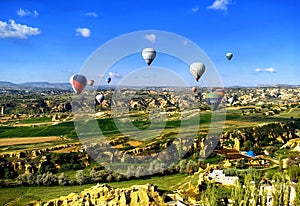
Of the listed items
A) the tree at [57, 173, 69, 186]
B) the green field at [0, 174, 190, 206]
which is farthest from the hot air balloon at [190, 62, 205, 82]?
the tree at [57, 173, 69, 186]

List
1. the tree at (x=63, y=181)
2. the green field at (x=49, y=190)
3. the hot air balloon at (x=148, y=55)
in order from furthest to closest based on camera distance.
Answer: the hot air balloon at (x=148, y=55) < the tree at (x=63, y=181) < the green field at (x=49, y=190)

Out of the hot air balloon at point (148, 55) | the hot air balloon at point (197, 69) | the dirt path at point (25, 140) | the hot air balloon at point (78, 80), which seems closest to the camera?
the hot air balloon at point (148, 55)

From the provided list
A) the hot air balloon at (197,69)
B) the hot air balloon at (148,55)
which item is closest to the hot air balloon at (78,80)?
the hot air balloon at (148,55)

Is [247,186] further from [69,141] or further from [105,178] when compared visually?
[69,141]

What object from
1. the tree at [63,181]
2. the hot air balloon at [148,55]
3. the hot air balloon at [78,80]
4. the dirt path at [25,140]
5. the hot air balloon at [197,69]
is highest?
the hot air balloon at [148,55]

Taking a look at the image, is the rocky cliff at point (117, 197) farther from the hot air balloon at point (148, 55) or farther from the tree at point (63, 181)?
the hot air balloon at point (148, 55)

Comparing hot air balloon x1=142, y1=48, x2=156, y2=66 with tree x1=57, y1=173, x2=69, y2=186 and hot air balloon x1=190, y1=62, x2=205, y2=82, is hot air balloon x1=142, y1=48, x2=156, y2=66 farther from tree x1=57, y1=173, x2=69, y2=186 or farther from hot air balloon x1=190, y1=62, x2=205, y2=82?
tree x1=57, y1=173, x2=69, y2=186

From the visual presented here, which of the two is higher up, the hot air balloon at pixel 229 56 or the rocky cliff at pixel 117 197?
the hot air balloon at pixel 229 56
